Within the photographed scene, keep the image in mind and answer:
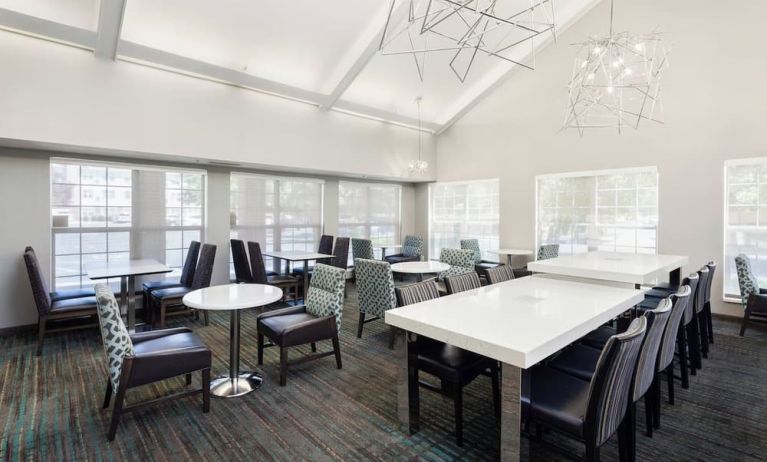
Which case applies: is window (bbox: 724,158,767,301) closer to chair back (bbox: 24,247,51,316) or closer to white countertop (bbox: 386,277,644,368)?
white countertop (bbox: 386,277,644,368)

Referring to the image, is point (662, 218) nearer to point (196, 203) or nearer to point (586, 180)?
point (586, 180)

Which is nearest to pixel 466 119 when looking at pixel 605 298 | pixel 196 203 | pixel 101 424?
pixel 196 203

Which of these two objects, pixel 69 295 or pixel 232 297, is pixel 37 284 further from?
pixel 232 297

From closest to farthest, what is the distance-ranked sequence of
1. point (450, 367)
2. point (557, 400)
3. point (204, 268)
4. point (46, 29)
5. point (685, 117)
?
point (557, 400) → point (450, 367) → point (46, 29) → point (204, 268) → point (685, 117)

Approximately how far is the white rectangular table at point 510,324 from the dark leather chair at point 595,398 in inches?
6.9

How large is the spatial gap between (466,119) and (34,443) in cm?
758

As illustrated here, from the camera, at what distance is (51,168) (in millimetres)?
4523

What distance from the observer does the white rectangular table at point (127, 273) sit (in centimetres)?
383

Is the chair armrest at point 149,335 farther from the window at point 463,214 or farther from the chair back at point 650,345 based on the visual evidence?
the window at point 463,214

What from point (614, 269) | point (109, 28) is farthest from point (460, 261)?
point (109, 28)

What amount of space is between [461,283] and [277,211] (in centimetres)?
450

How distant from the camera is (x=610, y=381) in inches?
61.7

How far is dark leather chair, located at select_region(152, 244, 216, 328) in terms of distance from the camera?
4289mm

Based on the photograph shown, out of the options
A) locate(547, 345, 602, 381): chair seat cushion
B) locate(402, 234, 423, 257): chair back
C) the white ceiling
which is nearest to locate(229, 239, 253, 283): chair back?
the white ceiling
